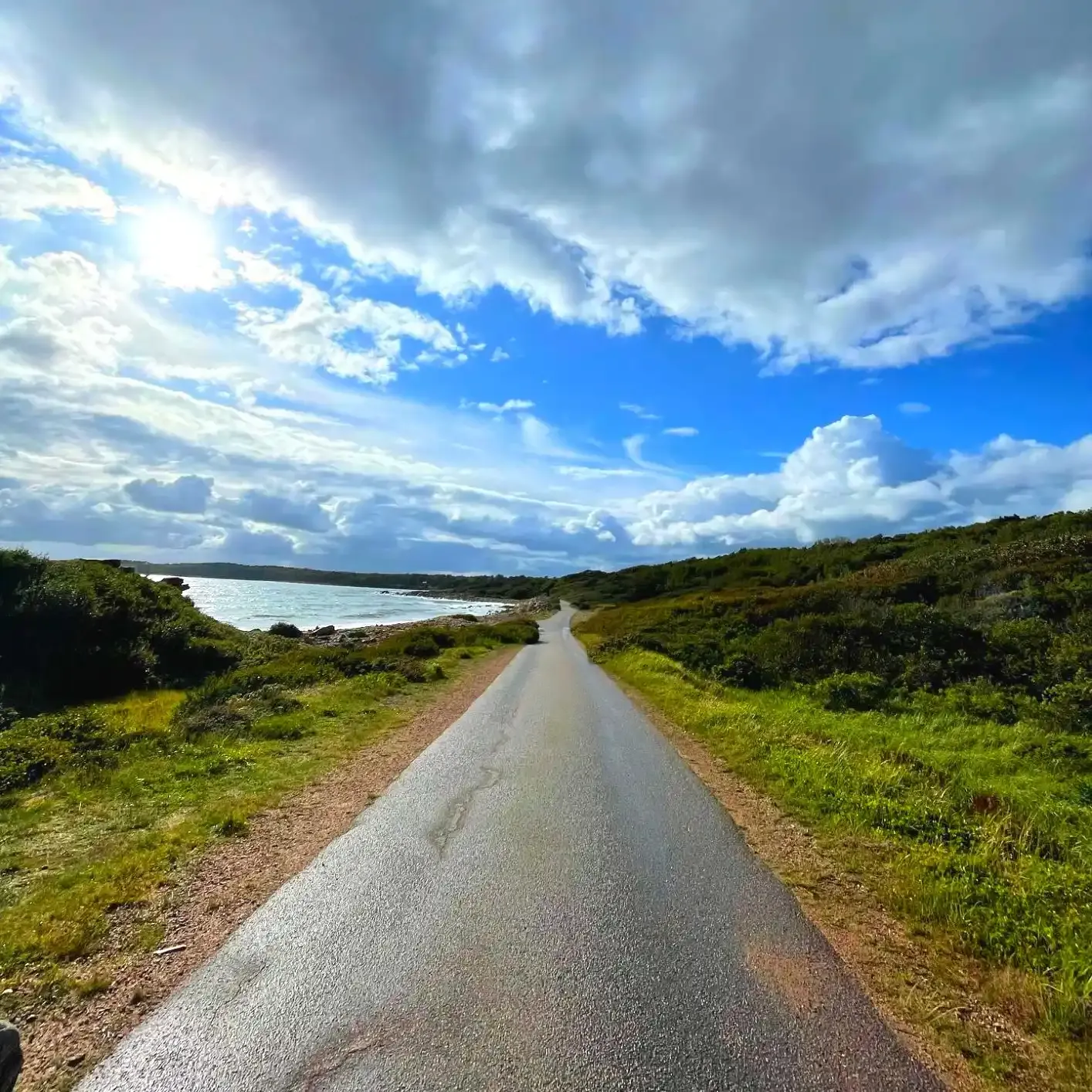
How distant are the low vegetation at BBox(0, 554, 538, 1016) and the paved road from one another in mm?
1405

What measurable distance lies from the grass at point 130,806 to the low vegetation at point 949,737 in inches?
270

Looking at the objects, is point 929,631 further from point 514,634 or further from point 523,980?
point 514,634

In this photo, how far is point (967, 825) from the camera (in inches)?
306

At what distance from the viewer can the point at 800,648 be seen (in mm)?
20000

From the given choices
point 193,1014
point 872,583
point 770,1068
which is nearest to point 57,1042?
point 193,1014

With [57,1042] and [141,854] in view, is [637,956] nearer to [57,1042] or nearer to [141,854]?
[57,1042]

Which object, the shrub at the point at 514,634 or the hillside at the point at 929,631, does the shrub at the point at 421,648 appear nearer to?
the shrub at the point at 514,634

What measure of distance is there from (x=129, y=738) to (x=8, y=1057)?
33.4ft

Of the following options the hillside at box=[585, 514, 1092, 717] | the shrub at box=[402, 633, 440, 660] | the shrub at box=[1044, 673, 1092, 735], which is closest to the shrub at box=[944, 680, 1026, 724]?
the hillside at box=[585, 514, 1092, 717]

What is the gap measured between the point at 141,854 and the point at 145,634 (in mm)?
19266

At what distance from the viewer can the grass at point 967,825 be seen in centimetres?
477

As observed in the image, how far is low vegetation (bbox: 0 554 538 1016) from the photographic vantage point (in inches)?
239

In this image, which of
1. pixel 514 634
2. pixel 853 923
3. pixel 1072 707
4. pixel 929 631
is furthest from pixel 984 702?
pixel 514 634

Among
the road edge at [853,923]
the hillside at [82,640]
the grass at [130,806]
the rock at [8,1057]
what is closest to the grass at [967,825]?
the road edge at [853,923]
